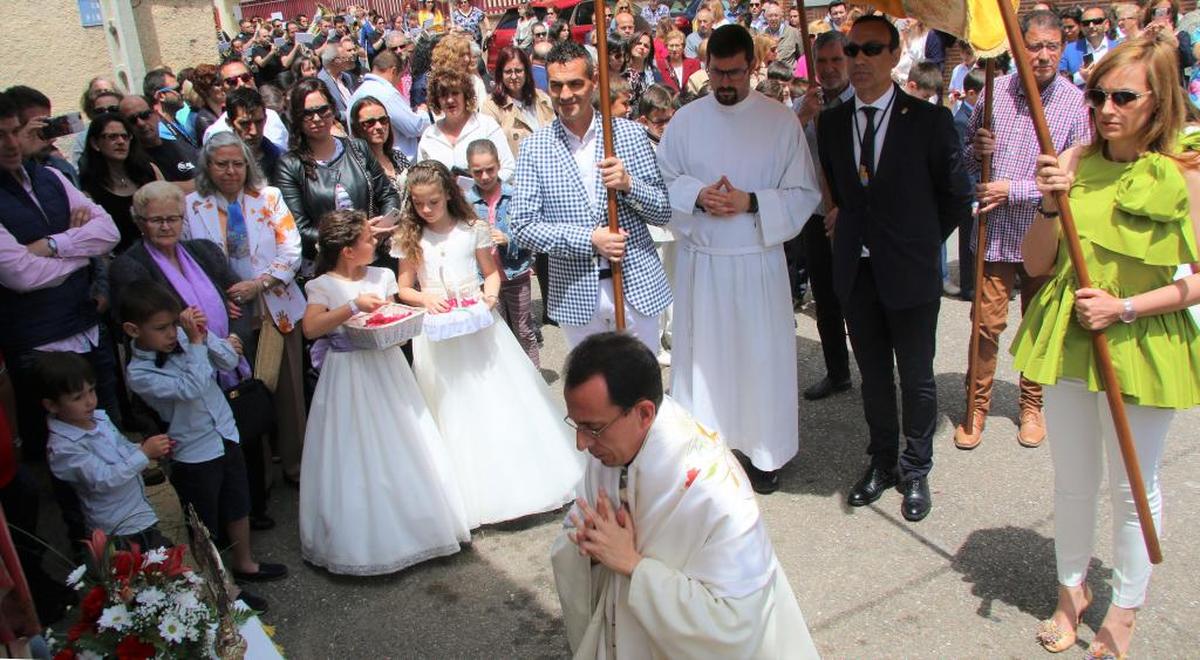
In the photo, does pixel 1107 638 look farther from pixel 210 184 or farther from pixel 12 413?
pixel 12 413

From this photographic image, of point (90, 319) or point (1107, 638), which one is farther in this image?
point (90, 319)

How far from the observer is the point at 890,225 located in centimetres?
422

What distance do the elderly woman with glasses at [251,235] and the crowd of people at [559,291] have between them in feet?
0.06

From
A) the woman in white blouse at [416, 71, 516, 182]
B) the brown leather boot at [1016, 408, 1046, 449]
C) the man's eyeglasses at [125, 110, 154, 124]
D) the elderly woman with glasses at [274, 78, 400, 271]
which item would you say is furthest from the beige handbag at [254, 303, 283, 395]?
the brown leather boot at [1016, 408, 1046, 449]

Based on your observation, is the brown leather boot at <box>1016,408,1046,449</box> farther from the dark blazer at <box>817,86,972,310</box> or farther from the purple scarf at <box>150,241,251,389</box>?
the purple scarf at <box>150,241,251,389</box>

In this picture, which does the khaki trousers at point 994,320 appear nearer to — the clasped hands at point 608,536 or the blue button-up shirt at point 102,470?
the clasped hands at point 608,536

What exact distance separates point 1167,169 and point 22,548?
4.31 metres

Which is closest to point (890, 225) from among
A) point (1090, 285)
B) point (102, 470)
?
point (1090, 285)

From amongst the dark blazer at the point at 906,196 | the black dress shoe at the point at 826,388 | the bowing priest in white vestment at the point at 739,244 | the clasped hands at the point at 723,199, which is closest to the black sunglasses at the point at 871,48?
the dark blazer at the point at 906,196

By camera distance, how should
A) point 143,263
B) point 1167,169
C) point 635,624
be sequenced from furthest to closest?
point 143,263 → point 1167,169 → point 635,624

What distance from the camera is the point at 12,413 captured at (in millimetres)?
4590

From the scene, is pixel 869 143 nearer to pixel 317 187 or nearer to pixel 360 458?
pixel 360 458

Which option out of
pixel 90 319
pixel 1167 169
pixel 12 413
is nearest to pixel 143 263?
pixel 90 319

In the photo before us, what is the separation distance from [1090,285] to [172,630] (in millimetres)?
2878
